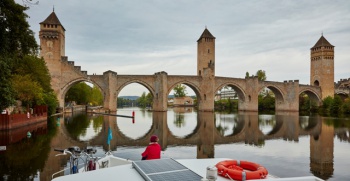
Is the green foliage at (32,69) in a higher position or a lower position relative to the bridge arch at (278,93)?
higher

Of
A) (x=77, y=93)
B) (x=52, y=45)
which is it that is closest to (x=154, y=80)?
(x=52, y=45)

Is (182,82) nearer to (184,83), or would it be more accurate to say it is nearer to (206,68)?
(184,83)

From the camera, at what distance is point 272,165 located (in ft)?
31.6

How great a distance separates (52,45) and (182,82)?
20.4m

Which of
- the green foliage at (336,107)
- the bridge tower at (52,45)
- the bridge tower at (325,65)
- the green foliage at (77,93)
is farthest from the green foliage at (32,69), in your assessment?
the bridge tower at (325,65)

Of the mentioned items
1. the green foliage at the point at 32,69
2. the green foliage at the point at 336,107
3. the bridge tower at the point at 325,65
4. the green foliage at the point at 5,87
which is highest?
the bridge tower at the point at 325,65

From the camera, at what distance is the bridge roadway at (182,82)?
4244 cm

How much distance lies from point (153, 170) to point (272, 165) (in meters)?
6.87

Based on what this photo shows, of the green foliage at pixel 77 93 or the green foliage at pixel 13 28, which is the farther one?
the green foliage at pixel 77 93

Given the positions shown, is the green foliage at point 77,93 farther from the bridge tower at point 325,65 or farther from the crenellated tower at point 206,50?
the bridge tower at point 325,65

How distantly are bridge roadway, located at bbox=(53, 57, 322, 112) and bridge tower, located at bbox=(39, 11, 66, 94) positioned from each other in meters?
0.83

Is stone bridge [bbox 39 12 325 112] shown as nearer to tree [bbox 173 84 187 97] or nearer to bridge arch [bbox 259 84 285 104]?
bridge arch [bbox 259 84 285 104]

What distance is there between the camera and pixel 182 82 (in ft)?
156

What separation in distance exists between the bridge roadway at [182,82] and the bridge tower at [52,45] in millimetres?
830
